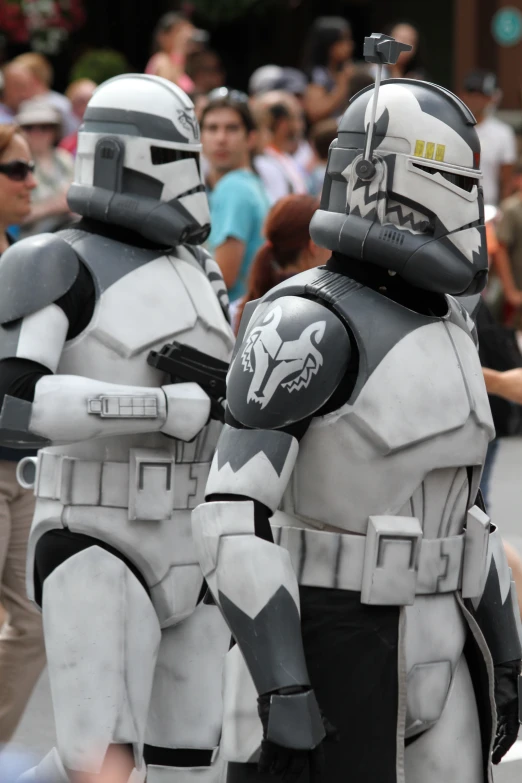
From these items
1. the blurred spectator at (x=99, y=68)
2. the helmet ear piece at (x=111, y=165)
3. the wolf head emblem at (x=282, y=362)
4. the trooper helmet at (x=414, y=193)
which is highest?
the trooper helmet at (x=414, y=193)

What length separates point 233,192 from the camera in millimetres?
7434

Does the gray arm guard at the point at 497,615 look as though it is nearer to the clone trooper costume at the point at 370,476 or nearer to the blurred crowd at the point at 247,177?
the clone trooper costume at the point at 370,476

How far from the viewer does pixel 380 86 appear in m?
3.15

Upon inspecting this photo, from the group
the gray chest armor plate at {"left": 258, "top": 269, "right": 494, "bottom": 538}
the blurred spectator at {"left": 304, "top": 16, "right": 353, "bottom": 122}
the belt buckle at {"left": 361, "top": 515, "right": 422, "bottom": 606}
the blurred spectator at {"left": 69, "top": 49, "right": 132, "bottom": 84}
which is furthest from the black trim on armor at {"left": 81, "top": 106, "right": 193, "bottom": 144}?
the blurred spectator at {"left": 69, "top": 49, "right": 132, "bottom": 84}


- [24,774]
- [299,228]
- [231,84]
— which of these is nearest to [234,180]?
[299,228]

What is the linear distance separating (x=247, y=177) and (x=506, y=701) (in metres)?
4.73

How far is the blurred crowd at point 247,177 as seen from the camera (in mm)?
4895

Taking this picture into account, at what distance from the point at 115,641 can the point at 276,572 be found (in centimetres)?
122

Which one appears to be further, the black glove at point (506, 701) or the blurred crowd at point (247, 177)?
the blurred crowd at point (247, 177)

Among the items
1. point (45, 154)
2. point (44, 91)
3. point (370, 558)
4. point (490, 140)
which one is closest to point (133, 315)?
point (370, 558)

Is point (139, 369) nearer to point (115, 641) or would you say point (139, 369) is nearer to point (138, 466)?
point (138, 466)

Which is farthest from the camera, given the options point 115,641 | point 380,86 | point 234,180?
point 234,180

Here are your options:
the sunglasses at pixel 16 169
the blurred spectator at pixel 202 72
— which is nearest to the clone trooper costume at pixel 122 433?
the sunglasses at pixel 16 169

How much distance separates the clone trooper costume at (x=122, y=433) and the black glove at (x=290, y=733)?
1.26 metres
